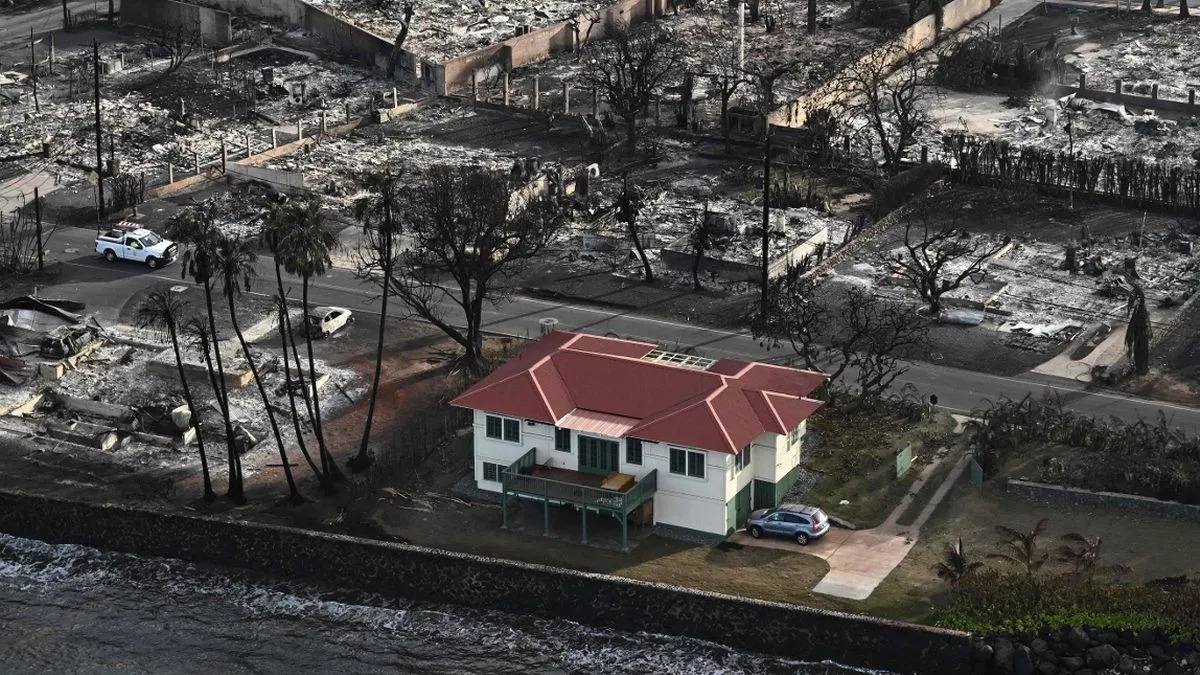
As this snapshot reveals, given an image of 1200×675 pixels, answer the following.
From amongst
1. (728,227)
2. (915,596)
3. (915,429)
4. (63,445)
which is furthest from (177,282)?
(915,596)

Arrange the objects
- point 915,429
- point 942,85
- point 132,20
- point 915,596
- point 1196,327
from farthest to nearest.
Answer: point 132,20 → point 942,85 → point 1196,327 → point 915,429 → point 915,596

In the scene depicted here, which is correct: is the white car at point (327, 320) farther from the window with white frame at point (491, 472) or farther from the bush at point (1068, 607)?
the bush at point (1068, 607)

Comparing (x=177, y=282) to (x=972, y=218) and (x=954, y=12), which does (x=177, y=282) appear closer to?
(x=972, y=218)

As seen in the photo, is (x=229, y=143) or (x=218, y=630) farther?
(x=229, y=143)

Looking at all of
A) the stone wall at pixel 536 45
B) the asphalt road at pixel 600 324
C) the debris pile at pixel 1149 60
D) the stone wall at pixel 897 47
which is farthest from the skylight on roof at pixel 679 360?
the debris pile at pixel 1149 60

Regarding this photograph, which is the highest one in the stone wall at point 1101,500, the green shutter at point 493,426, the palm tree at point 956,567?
the green shutter at point 493,426

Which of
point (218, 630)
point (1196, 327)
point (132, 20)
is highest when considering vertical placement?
point (132, 20)
